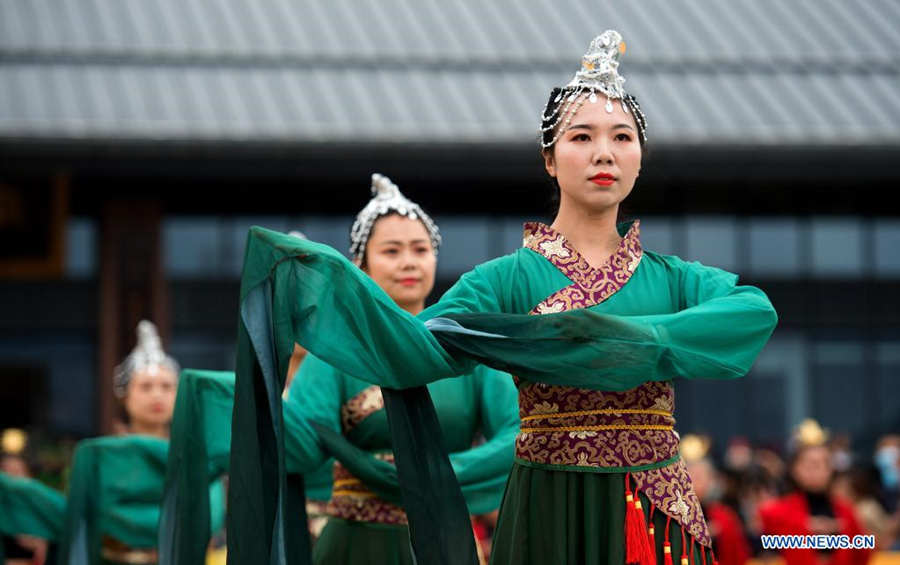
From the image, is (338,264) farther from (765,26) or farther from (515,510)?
(765,26)

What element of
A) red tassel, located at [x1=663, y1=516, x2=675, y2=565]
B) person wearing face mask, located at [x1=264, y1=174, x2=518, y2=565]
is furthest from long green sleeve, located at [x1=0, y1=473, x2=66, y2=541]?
red tassel, located at [x1=663, y1=516, x2=675, y2=565]

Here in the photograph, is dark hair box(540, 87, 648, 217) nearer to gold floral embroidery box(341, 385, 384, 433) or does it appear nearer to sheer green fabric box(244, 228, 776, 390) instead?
sheer green fabric box(244, 228, 776, 390)

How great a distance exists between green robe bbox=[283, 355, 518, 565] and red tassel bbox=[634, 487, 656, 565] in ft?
4.54

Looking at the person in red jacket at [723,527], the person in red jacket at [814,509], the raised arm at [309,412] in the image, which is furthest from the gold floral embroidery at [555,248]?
the person in red jacket at [723,527]

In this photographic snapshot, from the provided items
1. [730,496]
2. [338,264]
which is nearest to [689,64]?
[730,496]

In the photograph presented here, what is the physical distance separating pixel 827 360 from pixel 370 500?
13.8m

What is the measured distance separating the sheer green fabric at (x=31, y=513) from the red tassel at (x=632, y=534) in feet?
15.0

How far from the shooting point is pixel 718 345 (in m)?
3.47

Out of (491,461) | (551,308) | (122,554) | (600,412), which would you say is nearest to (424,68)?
(122,554)

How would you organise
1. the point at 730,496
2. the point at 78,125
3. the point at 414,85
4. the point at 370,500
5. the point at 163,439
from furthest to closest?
1. the point at 414,85
2. the point at 78,125
3. the point at 730,496
4. the point at 163,439
5. the point at 370,500

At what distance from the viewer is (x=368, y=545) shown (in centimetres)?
504

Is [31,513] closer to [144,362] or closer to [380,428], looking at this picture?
[144,362]

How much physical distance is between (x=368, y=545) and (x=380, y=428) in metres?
0.37

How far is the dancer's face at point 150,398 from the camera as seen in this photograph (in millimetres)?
7418
